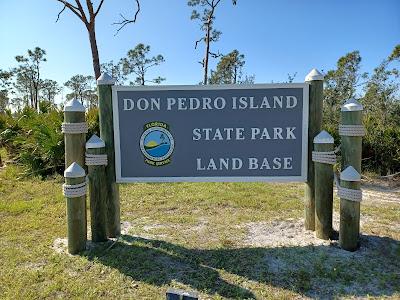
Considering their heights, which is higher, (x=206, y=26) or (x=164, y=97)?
(x=206, y=26)

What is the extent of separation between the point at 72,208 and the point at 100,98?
1231mm

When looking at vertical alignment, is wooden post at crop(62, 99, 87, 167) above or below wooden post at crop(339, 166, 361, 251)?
above

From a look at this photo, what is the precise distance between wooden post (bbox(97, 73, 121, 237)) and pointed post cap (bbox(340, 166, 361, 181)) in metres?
2.50

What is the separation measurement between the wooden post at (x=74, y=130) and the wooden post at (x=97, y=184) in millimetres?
109

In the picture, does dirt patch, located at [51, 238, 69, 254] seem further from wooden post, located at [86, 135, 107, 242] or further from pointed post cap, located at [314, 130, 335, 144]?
pointed post cap, located at [314, 130, 335, 144]

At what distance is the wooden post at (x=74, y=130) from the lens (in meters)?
3.88

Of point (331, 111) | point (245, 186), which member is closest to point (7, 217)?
point (245, 186)

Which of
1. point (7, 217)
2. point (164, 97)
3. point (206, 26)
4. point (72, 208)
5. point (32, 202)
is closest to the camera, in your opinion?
point (72, 208)

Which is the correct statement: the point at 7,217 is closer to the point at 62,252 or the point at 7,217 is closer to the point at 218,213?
the point at 62,252

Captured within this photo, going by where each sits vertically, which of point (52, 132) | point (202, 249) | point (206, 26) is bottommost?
point (202, 249)

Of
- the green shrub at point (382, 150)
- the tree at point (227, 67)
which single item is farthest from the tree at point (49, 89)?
the green shrub at point (382, 150)

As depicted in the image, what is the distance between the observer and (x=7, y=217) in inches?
202

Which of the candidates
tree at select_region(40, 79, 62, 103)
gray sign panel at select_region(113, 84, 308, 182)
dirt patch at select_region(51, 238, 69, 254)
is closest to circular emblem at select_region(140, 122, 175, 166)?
gray sign panel at select_region(113, 84, 308, 182)

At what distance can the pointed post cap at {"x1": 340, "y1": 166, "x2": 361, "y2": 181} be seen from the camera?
3.62 m
